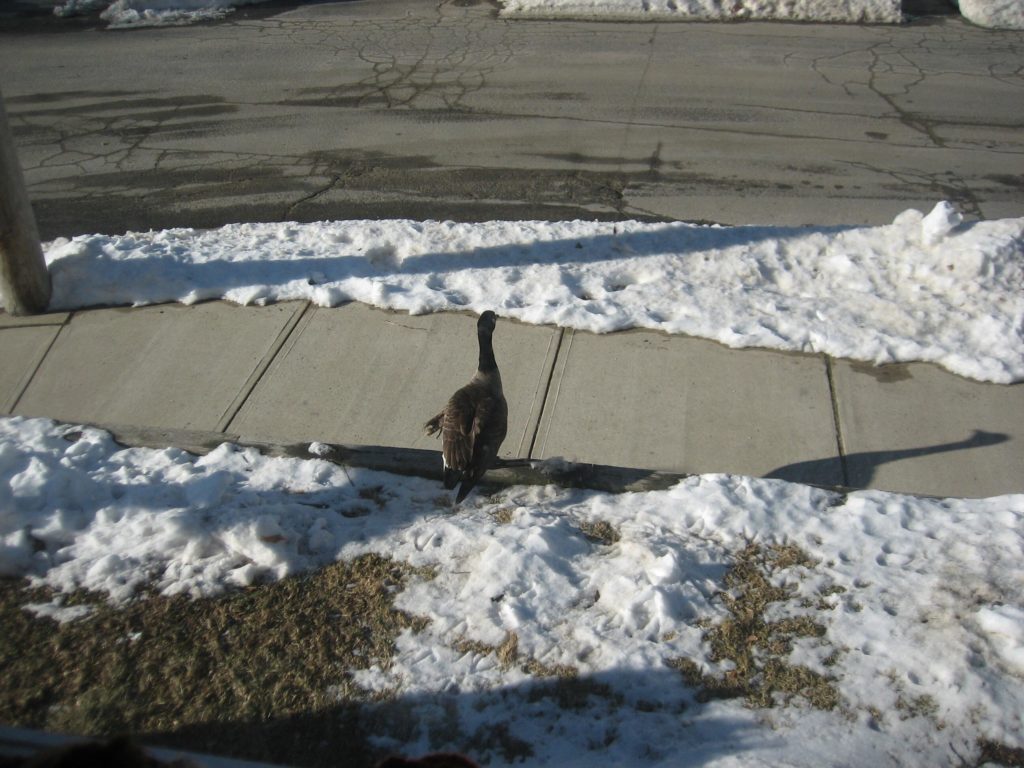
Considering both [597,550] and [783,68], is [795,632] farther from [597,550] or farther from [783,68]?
[783,68]

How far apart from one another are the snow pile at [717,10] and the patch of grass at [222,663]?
1374 centimetres

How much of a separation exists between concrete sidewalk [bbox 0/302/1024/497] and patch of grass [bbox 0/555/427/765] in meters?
1.52

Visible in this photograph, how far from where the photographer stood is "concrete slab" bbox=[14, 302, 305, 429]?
669 cm

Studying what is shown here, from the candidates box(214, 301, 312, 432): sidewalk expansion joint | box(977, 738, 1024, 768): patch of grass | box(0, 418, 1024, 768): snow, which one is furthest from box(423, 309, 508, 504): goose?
box(977, 738, 1024, 768): patch of grass

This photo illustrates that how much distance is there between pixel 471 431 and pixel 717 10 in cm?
1325

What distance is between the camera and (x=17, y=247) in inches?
299

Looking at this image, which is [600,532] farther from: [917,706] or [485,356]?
[917,706]

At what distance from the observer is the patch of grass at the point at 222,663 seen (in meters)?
3.90

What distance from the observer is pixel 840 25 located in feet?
50.9

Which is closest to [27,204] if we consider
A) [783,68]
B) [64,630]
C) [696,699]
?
[64,630]

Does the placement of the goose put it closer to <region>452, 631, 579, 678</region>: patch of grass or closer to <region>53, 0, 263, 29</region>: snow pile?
<region>452, 631, 579, 678</region>: patch of grass

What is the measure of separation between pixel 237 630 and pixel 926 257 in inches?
251

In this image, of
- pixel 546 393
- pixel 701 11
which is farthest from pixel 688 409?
pixel 701 11

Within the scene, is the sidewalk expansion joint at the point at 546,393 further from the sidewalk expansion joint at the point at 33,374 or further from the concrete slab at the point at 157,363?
the sidewalk expansion joint at the point at 33,374
